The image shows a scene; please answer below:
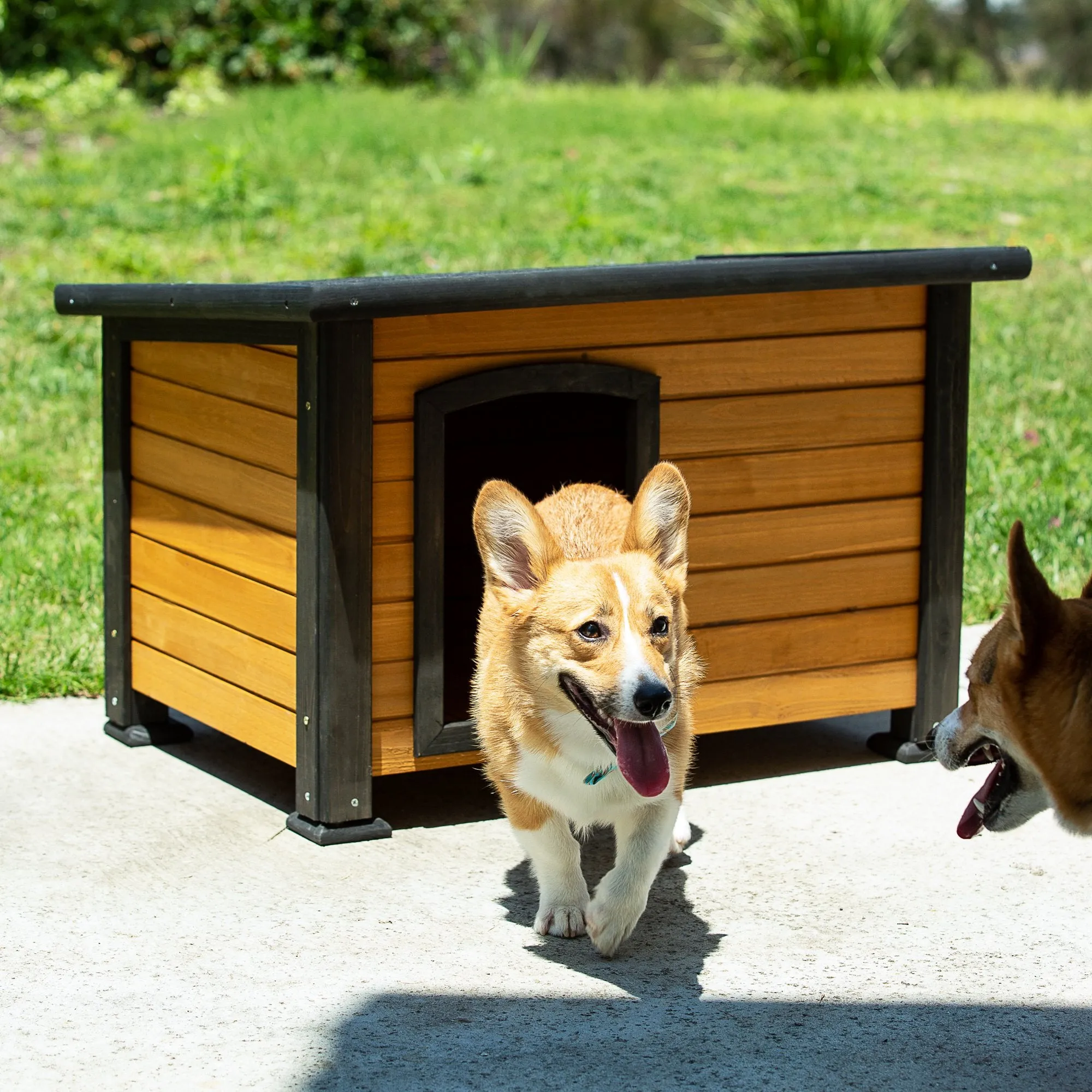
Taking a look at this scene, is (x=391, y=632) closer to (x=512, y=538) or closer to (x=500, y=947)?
(x=512, y=538)

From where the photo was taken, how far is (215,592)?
508 centimetres

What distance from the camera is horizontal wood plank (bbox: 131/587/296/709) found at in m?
4.77

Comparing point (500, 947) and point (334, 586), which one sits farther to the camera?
point (334, 586)

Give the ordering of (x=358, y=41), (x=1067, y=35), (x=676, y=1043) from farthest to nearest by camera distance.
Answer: (x=1067, y=35) < (x=358, y=41) < (x=676, y=1043)

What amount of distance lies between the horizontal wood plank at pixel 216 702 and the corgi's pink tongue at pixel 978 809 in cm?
196

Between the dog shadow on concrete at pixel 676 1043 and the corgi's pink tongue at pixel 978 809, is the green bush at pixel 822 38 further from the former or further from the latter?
the dog shadow on concrete at pixel 676 1043

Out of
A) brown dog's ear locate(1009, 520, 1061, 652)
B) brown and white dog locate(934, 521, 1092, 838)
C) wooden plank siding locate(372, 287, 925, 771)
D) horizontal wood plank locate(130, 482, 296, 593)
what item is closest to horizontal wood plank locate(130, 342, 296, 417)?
horizontal wood plank locate(130, 482, 296, 593)

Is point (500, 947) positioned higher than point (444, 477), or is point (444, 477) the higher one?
point (444, 477)

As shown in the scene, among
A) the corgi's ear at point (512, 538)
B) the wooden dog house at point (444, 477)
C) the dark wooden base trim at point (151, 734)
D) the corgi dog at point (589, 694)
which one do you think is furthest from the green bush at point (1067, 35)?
the corgi's ear at point (512, 538)

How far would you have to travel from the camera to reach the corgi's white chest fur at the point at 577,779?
386 cm

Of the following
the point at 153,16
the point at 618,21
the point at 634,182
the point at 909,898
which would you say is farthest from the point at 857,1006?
the point at 618,21

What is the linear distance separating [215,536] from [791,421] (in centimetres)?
188

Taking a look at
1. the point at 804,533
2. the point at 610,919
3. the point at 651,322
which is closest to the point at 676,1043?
the point at 610,919

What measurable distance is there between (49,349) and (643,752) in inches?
266
